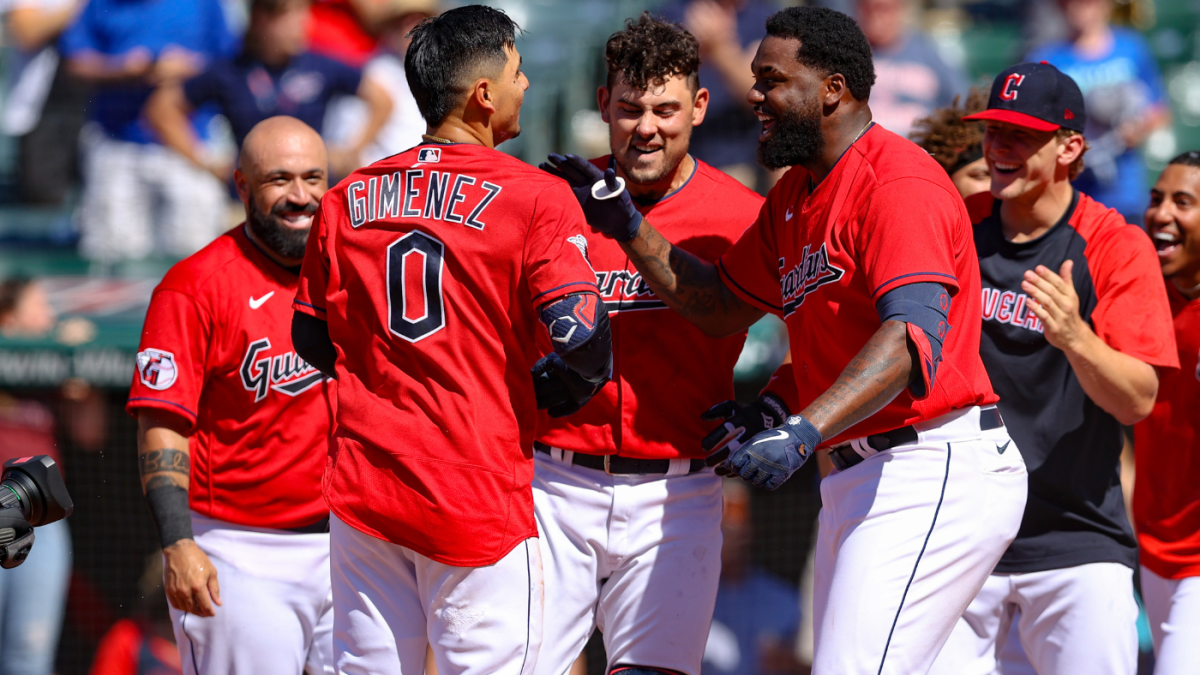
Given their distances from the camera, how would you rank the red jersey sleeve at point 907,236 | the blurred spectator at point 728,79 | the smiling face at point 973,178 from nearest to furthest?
the red jersey sleeve at point 907,236, the smiling face at point 973,178, the blurred spectator at point 728,79

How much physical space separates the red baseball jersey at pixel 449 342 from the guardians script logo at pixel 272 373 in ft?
3.38

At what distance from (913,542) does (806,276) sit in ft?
2.36

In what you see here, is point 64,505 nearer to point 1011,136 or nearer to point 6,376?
point 1011,136

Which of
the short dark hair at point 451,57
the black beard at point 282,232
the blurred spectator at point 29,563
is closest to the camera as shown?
the short dark hair at point 451,57

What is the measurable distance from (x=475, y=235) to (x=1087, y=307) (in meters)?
2.03

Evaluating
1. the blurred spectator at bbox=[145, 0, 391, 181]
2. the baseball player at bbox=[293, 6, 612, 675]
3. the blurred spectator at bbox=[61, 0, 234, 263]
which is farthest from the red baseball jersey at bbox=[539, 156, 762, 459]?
the blurred spectator at bbox=[61, 0, 234, 263]

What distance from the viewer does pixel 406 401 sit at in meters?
2.64

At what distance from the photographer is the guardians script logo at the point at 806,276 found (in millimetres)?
2830

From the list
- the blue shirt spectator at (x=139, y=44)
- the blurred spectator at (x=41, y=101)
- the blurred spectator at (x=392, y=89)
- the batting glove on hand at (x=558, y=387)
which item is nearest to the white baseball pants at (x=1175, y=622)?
the batting glove on hand at (x=558, y=387)

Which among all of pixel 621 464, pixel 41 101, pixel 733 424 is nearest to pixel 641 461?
pixel 621 464

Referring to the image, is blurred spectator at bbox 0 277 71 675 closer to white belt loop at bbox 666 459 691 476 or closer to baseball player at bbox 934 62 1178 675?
white belt loop at bbox 666 459 691 476

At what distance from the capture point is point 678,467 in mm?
3334

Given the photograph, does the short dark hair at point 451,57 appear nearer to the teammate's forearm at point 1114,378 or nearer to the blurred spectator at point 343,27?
the teammate's forearm at point 1114,378

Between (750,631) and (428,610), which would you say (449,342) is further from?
(750,631)
